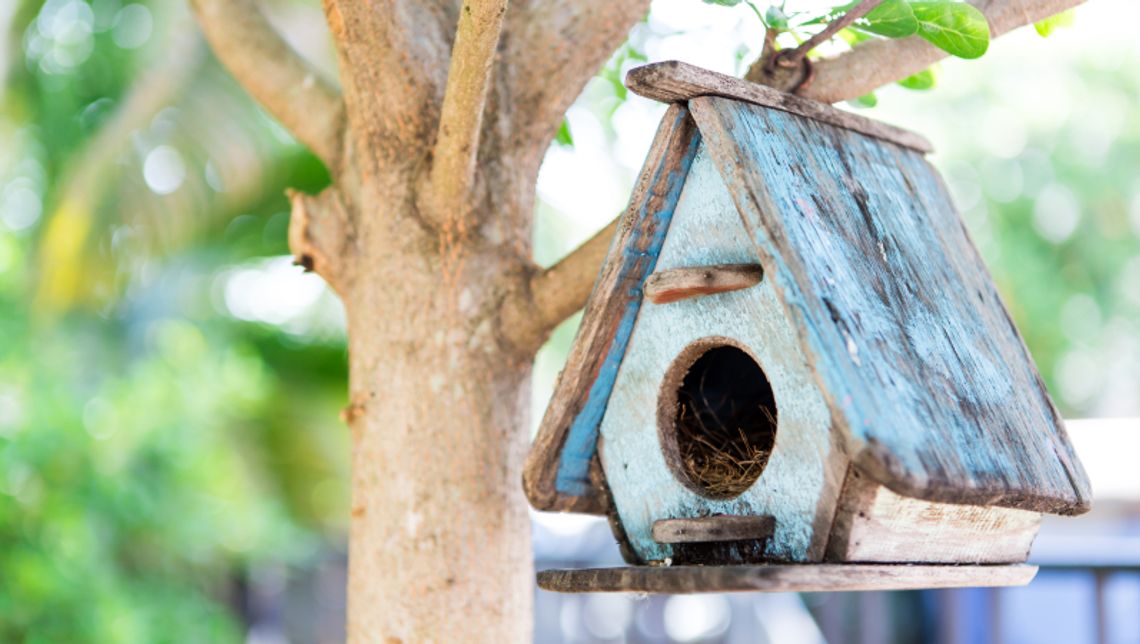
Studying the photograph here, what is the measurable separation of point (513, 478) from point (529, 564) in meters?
0.15

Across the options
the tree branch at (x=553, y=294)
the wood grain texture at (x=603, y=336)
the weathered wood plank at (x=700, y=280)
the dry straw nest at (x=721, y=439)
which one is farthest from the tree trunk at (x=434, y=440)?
the weathered wood plank at (x=700, y=280)

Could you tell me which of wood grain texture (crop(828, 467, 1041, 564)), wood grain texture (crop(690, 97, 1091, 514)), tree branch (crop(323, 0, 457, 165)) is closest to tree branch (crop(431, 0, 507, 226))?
tree branch (crop(323, 0, 457, 165))

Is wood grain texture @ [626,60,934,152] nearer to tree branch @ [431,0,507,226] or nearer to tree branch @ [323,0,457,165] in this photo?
tree branch @ [431,0,507,226]

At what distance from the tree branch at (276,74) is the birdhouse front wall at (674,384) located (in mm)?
730

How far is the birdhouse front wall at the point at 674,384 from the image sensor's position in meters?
1.55

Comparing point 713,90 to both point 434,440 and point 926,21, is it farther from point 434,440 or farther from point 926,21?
point 434,440

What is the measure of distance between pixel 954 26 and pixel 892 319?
44 cm

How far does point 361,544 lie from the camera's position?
6.51ft

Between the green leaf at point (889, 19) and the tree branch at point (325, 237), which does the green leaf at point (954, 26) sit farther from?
the tree branch at point (325, 237)

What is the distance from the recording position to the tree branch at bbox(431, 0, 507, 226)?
1685mm

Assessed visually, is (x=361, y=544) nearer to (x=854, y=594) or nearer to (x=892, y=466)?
(x=892, y=466)

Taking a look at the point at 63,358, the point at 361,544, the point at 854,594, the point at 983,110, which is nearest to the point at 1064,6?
the point at 361,544

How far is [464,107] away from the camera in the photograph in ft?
5.93

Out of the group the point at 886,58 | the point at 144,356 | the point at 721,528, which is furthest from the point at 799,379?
the point at 144,356
